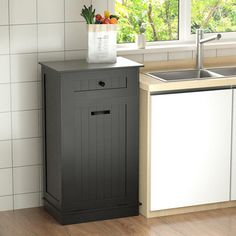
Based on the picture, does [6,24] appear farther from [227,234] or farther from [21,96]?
[227,234]

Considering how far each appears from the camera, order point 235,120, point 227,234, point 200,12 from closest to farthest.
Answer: point 227,234
point 235,120
point 200,12

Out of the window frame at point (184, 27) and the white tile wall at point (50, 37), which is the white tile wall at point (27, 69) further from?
the window frame at point (184, 27)

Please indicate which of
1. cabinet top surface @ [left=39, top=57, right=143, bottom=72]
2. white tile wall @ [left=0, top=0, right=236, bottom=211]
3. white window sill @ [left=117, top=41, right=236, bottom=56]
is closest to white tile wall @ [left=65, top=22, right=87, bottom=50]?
white tile wall @ [left=0, top=0, right=236, bottom=211]

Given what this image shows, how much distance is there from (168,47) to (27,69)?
0.99m

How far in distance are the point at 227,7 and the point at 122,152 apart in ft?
4.87

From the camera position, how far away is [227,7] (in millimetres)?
5539

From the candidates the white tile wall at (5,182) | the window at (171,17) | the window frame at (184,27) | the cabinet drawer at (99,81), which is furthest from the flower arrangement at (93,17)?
the white tile wall at (5,182)

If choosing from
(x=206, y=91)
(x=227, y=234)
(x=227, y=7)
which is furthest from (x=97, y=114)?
(x=227, y=7)

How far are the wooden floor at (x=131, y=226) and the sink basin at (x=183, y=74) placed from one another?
91 cm

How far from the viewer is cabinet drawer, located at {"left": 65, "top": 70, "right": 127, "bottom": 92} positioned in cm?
454

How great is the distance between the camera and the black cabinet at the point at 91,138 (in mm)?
4566

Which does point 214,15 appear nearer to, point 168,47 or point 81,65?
point 168,47

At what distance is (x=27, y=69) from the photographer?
488cm

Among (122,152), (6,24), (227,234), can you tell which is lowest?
(227,234)
